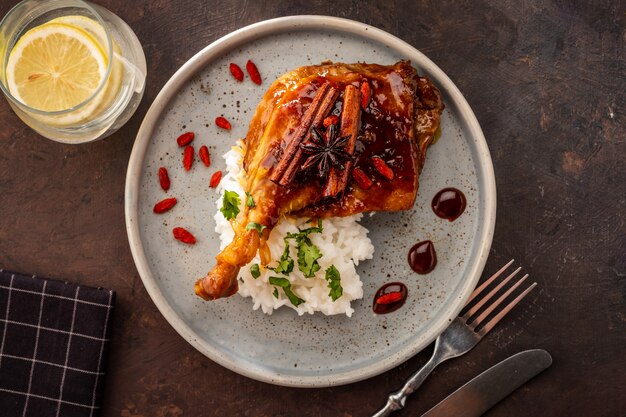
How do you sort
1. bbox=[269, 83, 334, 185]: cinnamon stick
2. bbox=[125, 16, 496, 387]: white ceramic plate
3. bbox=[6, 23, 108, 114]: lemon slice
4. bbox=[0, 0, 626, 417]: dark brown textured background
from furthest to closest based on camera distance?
bbox=[0, 0, 626, 417]: dark brown textured background, bbox=[125, 16, 496, 387]: white ceramic plate, bbox=[6, 23, 108, 114]: lemon slice, bbox=[269, 83, 334, 185]: cinnamon stick

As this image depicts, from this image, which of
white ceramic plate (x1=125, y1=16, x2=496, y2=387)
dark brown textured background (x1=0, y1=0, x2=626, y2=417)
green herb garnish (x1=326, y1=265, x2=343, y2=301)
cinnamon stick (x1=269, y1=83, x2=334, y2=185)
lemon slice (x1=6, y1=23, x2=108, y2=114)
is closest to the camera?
cinnamon stick (x1=269, y1=83, x2=334, y2=185)

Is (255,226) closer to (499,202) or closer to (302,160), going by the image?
(302,160)

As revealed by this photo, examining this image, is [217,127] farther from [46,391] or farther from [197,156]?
[46,391]

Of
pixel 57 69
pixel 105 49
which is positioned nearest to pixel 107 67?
pixel 105 49

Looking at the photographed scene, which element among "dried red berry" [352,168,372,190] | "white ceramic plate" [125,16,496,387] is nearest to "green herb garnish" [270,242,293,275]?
"white ceramic plate" [125,16,496,387]

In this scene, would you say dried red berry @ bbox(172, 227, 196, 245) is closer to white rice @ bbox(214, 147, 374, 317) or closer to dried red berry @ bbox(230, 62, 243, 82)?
white rice @ bbox(214, 147, 374, 317)
